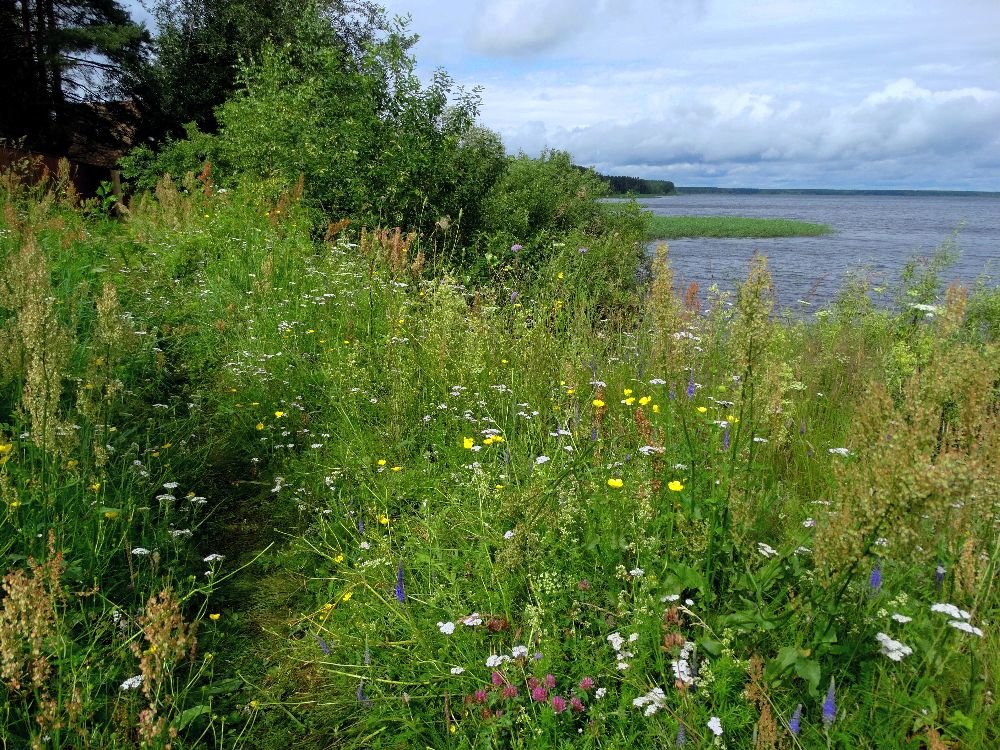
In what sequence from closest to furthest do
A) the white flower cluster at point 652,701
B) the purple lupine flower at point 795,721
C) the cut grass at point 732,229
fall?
1. the purple lupine flower at point 795,721
2. the white flower cluster at point 652,701
3. the cut grass at point 732,229

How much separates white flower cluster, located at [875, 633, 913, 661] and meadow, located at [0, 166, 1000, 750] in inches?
0.5

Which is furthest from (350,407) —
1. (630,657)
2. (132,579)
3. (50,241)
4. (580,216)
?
(580,216)

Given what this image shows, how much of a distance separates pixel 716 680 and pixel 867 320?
6.96 metres

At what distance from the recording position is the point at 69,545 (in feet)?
9.78

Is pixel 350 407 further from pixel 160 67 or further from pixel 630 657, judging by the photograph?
pixel 160 67

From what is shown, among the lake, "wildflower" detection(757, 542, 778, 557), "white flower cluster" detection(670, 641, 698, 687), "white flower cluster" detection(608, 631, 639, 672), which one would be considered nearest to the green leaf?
"white flower cluster" detection(608, 631, 639, 672)

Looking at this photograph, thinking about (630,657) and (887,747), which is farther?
(630,657)

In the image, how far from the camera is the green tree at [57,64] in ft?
57.5

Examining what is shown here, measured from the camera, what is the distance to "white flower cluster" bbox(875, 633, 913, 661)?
2024 millimetres

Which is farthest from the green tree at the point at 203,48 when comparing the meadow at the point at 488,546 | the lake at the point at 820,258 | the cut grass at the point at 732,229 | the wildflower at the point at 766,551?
the cut grass at the point at 732,229

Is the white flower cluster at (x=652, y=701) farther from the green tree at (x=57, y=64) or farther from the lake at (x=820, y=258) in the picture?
the green tree at (x=57, y=64)

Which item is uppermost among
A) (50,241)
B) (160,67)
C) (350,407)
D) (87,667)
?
(160,67)

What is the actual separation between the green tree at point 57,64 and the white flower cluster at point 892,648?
68.6 feet

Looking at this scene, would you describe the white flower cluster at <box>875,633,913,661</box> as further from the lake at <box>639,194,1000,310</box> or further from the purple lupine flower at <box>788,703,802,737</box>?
the lake at <box>639,194,1000,310</box>
